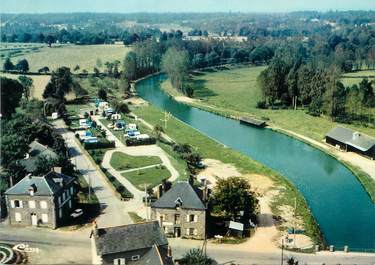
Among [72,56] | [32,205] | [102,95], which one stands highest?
[72,56]

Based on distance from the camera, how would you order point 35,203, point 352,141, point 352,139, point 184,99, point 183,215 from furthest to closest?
1. point 184,99
2. point 352,139
3. point 352,141
4. point 35,203
5. point 183,215

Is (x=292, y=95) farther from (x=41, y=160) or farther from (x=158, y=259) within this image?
(x=158, y=259)

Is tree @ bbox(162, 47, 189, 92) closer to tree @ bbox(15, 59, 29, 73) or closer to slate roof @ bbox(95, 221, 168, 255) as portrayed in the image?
tree @ bbox(15, 59, 29, 73)

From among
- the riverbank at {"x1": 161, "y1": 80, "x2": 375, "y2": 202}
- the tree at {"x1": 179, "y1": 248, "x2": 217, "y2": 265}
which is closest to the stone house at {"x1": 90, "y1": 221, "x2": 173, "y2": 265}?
the tree at {"x1": 179, "y1": 248, "x2": 217, "y2": 265}

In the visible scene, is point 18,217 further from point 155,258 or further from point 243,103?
point 243,103

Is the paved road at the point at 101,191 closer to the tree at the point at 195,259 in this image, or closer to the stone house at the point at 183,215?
the stone house at the point at 183,215

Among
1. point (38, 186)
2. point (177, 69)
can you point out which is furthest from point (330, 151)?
point (177, 69)

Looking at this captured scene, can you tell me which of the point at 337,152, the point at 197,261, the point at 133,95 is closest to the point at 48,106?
the point at 133,95
